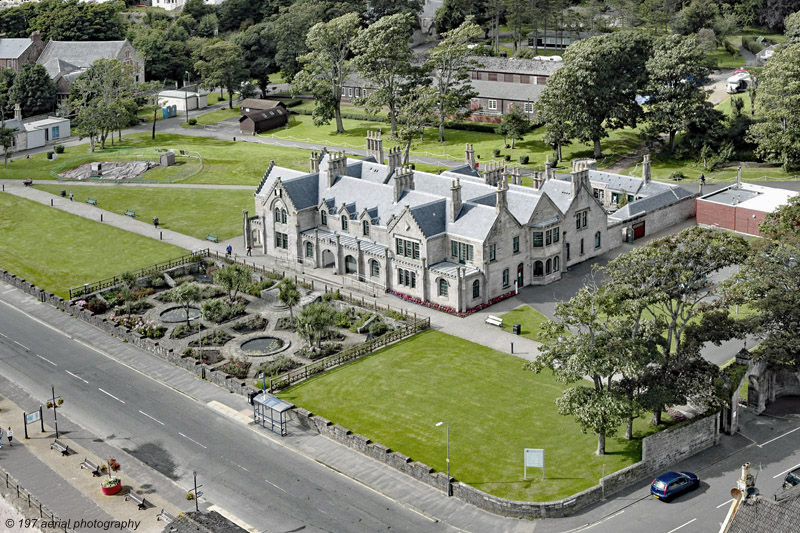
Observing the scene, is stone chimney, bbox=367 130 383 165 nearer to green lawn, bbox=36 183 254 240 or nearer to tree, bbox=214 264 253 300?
green lawn, bbox=36 183 254 240

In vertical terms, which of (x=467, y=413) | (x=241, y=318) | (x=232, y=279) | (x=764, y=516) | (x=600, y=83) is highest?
(x=600, y=83)

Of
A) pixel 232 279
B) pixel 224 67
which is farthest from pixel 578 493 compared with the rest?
pixel 224 67

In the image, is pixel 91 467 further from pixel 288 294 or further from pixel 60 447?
pixel 288 294

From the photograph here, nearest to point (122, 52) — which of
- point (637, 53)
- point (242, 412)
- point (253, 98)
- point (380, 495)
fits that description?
point (253, 98)

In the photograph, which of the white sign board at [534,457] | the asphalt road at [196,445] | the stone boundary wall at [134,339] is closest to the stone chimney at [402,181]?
the stone boundary wall at [134,339]

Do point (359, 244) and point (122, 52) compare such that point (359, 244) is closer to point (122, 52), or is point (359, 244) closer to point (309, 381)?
point (309, 381)

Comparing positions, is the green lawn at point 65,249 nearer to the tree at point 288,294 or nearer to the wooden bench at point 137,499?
the tree at point 288,294
